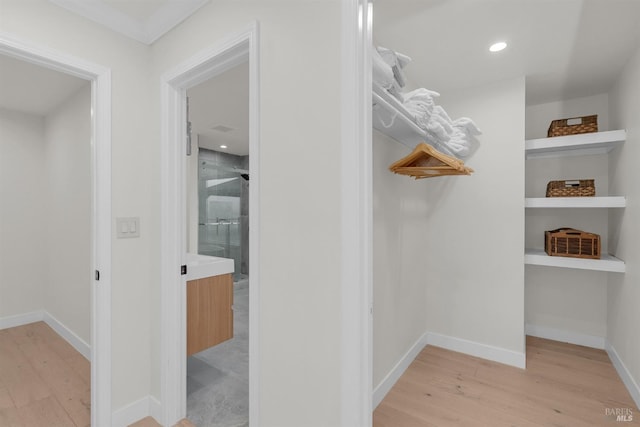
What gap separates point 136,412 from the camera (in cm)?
180

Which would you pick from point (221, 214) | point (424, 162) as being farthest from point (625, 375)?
point (221, 214)

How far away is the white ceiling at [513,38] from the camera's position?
167cm

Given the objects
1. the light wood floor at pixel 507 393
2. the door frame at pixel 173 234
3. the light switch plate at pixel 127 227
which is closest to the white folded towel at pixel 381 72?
the door frame at pixel 173 234

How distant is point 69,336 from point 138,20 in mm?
2945

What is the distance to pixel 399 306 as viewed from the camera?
7.47 ft

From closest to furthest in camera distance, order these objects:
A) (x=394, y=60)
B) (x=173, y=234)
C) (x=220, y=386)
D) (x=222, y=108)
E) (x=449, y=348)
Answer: (x=394, y=60) < (x=173, y=234) < (x=220, y=386) < (x=449, y=348) < (x=222, y=108)

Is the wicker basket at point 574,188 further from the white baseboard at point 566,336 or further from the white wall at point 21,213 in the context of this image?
the white wall at point 21,213

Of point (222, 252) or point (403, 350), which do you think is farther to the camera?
point (222, 252)

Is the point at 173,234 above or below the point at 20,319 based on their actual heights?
above

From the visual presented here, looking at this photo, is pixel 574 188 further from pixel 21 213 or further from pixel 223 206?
pixel 21 213

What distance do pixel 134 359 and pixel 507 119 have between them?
317 cm

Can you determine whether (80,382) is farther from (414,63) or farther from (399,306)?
(414,63)

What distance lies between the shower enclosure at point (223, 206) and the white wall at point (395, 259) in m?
2.99

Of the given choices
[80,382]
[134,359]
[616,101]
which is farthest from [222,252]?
[616,101]
